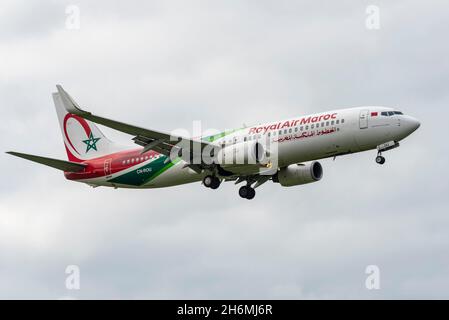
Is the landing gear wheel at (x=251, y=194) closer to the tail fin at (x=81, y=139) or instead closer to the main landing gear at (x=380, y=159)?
the tail fin at (x=81, y=139)

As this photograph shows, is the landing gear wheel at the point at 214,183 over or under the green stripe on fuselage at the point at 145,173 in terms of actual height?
under

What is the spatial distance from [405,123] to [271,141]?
27.5ft

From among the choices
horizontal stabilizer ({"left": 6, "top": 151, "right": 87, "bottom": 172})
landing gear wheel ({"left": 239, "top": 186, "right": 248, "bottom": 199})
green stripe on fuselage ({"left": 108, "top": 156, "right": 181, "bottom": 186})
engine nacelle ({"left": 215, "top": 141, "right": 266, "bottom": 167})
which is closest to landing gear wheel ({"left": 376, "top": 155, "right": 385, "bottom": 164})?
engine nacelle ({"left": 215, "top": 141, "right": 266, "bottom": 167})

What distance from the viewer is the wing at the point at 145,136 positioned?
61.5 m

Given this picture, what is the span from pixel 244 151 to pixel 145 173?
9.24 m

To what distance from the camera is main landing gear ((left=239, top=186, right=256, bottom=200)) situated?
72.8 metres

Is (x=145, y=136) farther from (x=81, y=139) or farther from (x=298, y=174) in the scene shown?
(x=81, y=139)

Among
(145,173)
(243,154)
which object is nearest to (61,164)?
(145,173)

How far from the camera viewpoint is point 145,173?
238 feet

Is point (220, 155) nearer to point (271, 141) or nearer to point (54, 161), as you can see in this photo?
point (271, 141)

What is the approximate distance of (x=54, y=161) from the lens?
74000mm

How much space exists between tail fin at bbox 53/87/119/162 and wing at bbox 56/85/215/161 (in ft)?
28.9

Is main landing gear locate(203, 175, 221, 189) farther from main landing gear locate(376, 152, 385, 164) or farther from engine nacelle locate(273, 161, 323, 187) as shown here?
main landing gear locate(376, 152, 385, 164)

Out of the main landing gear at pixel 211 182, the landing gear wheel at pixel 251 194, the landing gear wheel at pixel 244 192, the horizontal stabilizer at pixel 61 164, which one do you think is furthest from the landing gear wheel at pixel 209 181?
the horizontal stabilizer at pixel 61 164
